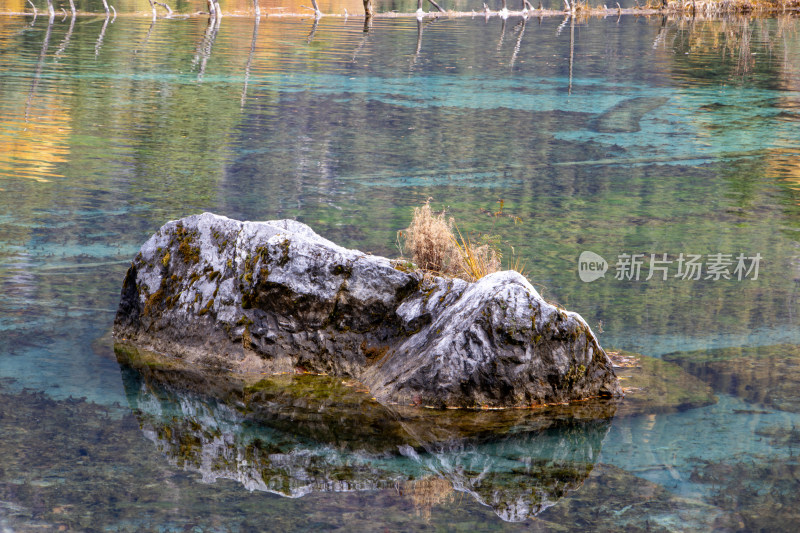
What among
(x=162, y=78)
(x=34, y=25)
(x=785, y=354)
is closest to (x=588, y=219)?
(x=785, y=354)

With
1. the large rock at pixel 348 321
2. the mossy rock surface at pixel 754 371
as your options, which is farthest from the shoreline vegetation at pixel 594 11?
the mossy rock surface at pixel 754 371

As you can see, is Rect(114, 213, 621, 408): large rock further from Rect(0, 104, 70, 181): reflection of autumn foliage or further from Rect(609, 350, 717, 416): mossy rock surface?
Rect(0, 104, 70, 181): reflection of autumn foliage

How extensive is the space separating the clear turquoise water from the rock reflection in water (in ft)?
0.09

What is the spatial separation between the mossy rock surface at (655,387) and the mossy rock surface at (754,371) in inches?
6.0

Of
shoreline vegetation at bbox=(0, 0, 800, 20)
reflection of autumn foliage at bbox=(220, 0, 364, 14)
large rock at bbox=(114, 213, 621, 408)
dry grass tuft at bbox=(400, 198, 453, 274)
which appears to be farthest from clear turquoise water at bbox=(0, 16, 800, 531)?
Result: reflection of autumn foliage at bbox=(220, 0, 364, 14)

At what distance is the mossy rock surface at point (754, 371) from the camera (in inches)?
253

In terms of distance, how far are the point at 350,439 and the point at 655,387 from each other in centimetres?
238

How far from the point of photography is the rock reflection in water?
5.07 m

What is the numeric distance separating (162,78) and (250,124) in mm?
7427

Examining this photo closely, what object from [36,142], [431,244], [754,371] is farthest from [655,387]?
[36,142]

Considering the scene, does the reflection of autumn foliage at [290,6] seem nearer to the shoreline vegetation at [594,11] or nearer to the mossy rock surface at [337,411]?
the shoreline vegetation at [594,11]

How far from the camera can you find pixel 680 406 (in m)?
6.21

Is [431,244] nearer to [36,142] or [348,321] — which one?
[348,321]

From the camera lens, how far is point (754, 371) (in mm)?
6879
